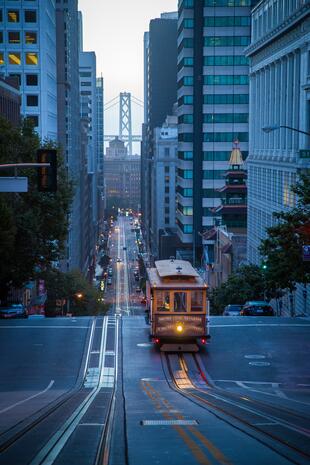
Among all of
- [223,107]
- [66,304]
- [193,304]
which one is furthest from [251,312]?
[223,107]

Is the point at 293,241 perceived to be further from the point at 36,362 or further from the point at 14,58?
the point at 14,58

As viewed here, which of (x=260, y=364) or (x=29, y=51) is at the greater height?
(x=29, y=51)

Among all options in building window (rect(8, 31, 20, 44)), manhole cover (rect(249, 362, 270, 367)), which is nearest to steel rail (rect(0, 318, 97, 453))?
manhole cover (rect(249, 362, 270, 367))

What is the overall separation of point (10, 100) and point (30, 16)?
75.6 ft

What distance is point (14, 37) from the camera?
92.9 metres

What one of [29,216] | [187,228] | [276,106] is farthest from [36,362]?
[187,228]

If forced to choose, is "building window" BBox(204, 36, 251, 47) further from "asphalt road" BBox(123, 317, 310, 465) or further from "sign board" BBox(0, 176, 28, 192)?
"sign board" BBox(0, 176, 28, 192)

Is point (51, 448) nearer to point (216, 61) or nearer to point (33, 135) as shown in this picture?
point (33, 135)

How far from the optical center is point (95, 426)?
1534cm

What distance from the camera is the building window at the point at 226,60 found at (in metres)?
115

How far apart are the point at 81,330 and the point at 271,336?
8898 mm

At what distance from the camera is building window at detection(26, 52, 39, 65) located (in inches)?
3669

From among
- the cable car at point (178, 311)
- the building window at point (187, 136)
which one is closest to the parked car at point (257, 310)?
the cable car at point (178, 311)

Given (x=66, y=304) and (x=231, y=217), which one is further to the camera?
(x=231, y=217)
